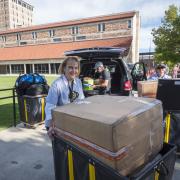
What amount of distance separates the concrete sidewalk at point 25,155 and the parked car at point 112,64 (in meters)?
2.27

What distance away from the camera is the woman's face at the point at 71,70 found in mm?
2625

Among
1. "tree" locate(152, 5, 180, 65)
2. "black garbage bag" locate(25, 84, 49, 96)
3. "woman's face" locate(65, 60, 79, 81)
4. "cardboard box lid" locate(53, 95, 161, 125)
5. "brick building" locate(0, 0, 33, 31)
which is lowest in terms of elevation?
"black garbage bag" locate(25, 84, 49, 96)

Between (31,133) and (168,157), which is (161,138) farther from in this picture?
(31,133)

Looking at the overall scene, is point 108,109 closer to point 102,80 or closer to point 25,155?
point 25,155

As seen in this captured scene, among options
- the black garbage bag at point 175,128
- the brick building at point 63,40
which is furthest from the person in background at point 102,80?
the brick building at point 63,40

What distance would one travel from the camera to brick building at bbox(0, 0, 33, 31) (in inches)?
4242

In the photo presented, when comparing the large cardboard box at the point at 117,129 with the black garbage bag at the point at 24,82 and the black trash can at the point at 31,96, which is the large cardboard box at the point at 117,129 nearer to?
the black trash can at the point at 31,96

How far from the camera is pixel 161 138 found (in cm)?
194

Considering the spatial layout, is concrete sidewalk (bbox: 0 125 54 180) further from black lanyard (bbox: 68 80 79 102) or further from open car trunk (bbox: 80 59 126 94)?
open car trunk (bbox: 80 59 126 94)

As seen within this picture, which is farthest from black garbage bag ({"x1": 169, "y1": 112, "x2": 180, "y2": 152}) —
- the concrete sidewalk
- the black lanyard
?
the concrete sidewalk

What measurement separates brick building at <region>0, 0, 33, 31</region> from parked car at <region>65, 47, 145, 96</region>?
111668mm

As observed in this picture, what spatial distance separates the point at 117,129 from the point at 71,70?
4.41ft

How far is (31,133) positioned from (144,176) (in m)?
3.98

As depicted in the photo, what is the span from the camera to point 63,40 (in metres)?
38.0
